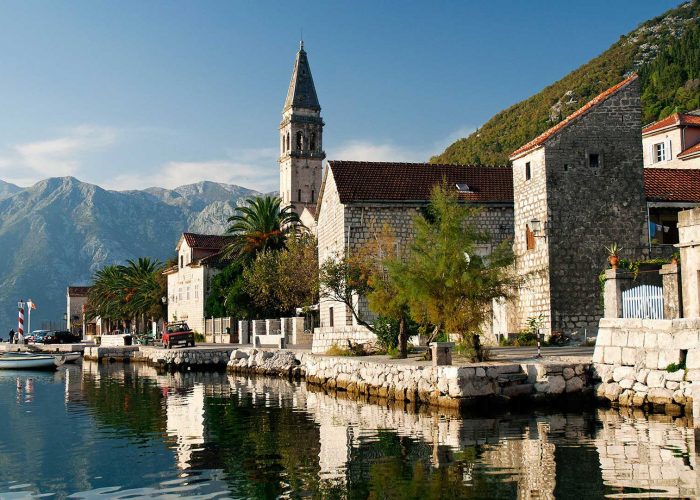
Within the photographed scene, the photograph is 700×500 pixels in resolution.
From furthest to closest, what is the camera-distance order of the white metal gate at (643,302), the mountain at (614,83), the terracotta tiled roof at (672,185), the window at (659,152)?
1. the mountain at (614,83)
2. the window at (659,152)
3. the terracotta tiled roof at (672,185)
4. the white metal gate at (643,302)

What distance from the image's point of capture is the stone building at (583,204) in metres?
29.3

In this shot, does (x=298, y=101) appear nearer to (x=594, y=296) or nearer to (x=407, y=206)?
(x=407, y=206)

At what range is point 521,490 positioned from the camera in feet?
37.1

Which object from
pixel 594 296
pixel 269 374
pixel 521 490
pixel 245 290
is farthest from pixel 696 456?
pixel 245 290

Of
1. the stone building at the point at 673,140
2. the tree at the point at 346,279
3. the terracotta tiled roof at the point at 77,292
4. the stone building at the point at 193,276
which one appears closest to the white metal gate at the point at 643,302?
the tree at the point at 346,279

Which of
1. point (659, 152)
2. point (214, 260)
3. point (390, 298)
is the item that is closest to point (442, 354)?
point (390, 298)

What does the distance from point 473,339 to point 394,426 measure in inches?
224

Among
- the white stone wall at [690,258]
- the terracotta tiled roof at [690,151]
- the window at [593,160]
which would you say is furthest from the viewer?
the terracotta tiled roof at [690,151]

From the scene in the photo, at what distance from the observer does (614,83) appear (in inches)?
3472

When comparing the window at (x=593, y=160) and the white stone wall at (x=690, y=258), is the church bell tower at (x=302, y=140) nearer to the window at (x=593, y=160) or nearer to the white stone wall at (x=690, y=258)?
the window at (x=593, y=160)

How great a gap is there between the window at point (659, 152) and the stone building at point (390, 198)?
13409mm

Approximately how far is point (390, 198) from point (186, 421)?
19178mm

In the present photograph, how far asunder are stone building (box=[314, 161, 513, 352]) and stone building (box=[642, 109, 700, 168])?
11988 millimetres

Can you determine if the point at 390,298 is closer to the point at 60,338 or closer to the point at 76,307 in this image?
the point at 60,338
